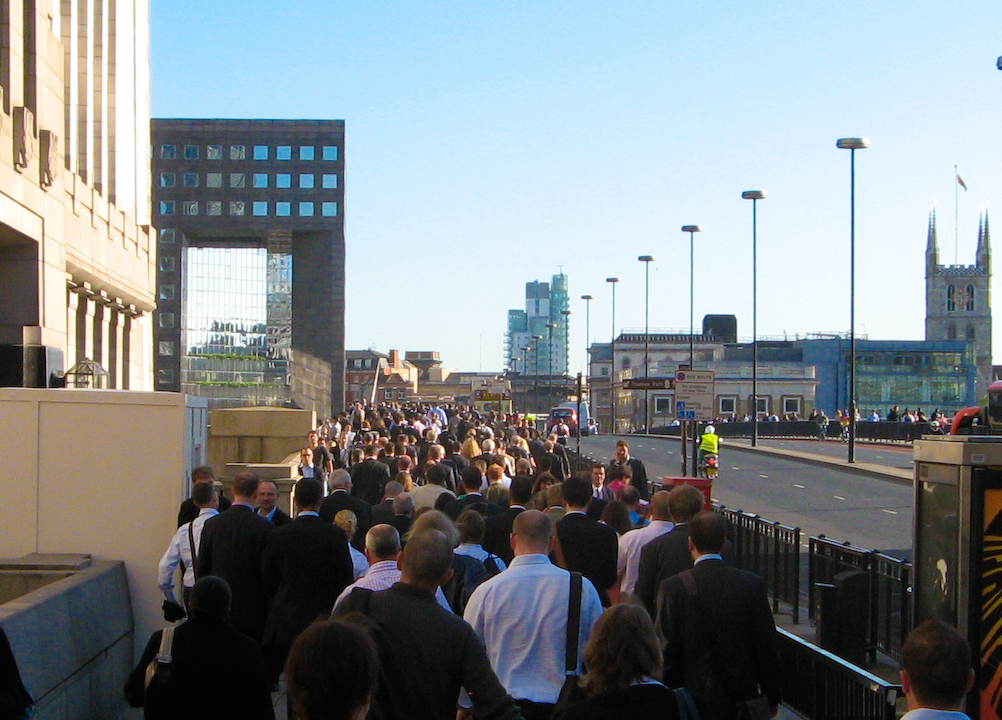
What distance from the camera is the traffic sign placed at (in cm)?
1966

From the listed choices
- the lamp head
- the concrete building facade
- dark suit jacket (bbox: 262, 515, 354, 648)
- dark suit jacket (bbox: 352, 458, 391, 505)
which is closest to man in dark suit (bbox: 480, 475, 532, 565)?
dark suit jacket (bbox: 262, 515, 354, 648)

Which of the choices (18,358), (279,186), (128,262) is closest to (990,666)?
(18,358)

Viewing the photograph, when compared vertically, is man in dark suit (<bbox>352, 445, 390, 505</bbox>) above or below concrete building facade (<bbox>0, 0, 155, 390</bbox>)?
below

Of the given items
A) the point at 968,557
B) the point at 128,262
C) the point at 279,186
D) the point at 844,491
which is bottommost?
the point at 844,491

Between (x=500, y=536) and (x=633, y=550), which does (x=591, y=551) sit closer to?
(x=633, y=550)

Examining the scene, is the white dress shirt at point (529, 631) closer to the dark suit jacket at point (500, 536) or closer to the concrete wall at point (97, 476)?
the dark suit jacket at point (500, 536)

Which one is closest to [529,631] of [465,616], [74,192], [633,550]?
[465,616]

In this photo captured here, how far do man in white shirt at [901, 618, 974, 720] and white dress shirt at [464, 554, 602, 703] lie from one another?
1.80m

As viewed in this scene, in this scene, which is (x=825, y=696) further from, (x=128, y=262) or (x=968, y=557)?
(x=128, y=262)

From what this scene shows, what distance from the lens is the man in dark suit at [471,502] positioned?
10.8 metres

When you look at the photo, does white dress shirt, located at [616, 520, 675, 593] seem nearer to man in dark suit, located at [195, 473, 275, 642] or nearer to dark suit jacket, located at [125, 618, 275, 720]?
man in dark suit, located at [195, 473, 275, 642]

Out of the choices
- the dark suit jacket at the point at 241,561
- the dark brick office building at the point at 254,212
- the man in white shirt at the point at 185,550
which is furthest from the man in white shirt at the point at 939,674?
the dark brick office building at the point at 254,212

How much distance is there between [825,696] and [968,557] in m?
1.38

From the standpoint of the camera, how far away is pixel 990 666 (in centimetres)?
718
